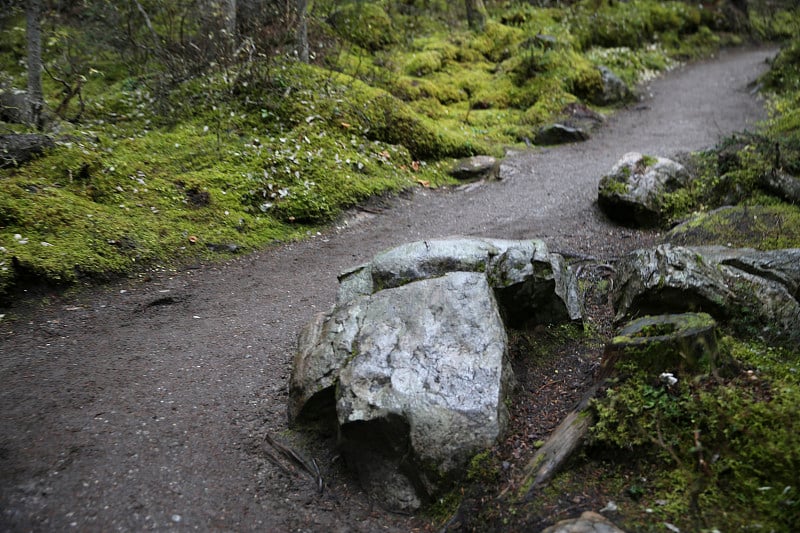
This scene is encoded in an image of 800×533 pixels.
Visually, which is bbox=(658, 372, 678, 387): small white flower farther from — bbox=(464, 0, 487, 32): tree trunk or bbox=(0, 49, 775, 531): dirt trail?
bbox=(464, 0, 487, 32): tree trunk

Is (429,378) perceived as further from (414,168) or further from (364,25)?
(364,25)

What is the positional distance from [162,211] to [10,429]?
13.4 ft

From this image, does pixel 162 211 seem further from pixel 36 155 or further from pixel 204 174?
pixel 36 155

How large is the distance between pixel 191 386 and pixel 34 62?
6.53 metres

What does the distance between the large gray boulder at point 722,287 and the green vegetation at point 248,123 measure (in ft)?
16.3

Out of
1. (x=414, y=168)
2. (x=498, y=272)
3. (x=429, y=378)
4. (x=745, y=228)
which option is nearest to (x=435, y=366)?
(x=429, y=378)

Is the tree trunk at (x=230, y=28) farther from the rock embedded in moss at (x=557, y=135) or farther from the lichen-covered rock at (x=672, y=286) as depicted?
the lichen-covered rock at (x=672, y=286)

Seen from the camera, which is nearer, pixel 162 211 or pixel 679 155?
pixel 162 211

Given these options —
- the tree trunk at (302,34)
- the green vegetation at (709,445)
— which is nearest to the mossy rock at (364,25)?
the tree trunk at (302,34)

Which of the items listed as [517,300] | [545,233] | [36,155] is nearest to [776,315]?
[517,300]

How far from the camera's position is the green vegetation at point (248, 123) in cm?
696

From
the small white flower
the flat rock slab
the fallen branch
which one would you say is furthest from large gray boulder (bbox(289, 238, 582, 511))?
the small white flower

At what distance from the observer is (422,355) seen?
13.5ft

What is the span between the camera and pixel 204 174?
8.48 meters
